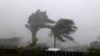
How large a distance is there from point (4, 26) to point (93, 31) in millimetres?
1615

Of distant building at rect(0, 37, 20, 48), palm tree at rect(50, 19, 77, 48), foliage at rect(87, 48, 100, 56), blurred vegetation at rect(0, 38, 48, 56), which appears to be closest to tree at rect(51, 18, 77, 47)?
palm tree at rect(50, 19, 77, 48)

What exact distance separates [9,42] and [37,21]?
0.63 meters

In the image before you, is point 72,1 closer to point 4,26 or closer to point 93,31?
point 93,31

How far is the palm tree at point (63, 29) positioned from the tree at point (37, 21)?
14 cm

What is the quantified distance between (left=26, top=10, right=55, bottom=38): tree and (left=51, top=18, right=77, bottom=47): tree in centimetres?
14

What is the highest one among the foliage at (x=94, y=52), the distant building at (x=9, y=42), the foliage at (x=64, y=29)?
the foliage at (x=64, y=29)

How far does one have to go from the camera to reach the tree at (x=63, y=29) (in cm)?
367

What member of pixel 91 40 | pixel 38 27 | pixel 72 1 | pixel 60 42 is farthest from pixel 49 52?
pixel 72 1

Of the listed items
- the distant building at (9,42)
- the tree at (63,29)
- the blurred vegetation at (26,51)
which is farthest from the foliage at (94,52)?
the distant building at (9,42)

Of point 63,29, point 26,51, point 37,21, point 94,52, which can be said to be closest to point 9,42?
point 26,51

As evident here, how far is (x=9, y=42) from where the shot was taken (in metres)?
3.82

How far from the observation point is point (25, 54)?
3.46m

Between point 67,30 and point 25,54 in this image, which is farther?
point 67,30

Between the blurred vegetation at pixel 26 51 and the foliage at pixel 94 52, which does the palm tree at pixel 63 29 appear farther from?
the foliage at pixel 94 52
